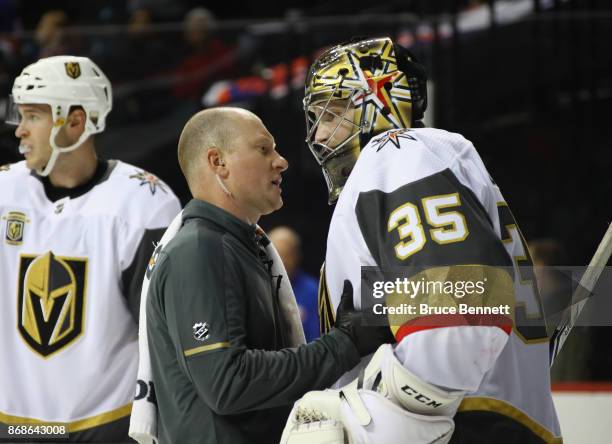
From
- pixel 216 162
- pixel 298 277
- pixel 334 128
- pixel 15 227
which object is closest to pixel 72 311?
pixel 15 227

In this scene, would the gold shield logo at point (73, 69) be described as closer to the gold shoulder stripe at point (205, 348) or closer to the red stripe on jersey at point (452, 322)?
the gold shoulder stripe at point (205, 348)

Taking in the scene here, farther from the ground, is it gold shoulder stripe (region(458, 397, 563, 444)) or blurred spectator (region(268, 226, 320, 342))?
gold shoulder stripe (region(458, 397, 563, 444))

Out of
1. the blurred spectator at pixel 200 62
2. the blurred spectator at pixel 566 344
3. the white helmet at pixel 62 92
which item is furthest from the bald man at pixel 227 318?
the blurred spectator at pixel 200 62

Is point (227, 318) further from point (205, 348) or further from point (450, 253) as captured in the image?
point (450, 253)

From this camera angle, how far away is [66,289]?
270 cm

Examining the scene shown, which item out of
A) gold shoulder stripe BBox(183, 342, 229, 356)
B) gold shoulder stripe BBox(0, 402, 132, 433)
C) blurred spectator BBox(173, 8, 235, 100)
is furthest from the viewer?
blurred spectator BBox(173, 8, 235, 100)

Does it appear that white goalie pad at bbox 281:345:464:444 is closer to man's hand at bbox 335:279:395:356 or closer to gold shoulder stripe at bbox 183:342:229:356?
man's hand at bbox 335:279:395:356

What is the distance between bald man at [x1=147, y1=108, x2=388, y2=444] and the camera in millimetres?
1828

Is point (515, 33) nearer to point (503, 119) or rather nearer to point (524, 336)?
point (503, 119)

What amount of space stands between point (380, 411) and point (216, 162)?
0.60 m

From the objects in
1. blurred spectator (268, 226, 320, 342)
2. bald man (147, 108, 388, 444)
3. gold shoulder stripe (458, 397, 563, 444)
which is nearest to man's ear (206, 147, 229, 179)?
bald man (147, 108, 388, 444)

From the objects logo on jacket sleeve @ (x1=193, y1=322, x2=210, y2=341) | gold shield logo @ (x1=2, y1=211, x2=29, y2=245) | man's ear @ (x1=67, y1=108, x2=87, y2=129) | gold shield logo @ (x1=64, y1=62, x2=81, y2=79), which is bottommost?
Result: gold shield logo @ (x1=2, y1=211, x2=29, y2=245)

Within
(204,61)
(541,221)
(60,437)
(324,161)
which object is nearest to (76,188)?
(60,437)

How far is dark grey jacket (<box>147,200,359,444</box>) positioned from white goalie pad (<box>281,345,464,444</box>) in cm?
5
